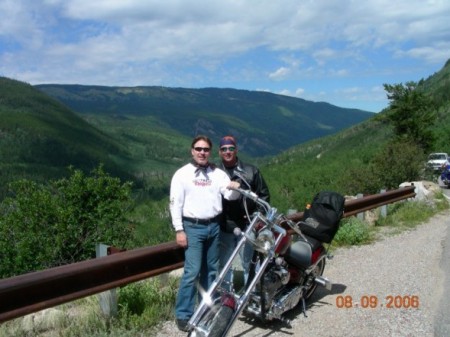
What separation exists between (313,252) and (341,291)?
1.00 meters

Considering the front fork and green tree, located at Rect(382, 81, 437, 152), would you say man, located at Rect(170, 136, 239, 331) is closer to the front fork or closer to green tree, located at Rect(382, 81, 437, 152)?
the front fork

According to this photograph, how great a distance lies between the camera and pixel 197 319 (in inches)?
155

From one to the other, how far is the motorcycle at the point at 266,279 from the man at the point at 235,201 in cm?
25

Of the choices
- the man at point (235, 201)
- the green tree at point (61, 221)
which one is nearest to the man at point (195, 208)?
the man at point (235, 201)

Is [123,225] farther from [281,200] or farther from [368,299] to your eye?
[281,200]

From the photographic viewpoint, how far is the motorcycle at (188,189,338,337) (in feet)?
13.2

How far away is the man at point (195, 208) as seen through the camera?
4.82 metres

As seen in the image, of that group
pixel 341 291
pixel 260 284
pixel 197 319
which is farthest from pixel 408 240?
pixel 197 319

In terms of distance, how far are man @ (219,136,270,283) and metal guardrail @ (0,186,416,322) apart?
1.84ft

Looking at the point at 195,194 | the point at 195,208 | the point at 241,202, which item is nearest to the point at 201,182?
the point at 195,194

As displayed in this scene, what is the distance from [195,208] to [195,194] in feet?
0.43

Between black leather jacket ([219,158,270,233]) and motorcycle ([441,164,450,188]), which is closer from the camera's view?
black leather jacket ([219,158,270,233])

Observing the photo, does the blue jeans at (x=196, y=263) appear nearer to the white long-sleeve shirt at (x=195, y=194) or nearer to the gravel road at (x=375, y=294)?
the white long-sleeve shirt at (x=195, y=194)

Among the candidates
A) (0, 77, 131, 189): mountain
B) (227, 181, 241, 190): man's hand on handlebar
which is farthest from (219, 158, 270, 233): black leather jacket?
(0, 77, 131, 189): mountain
